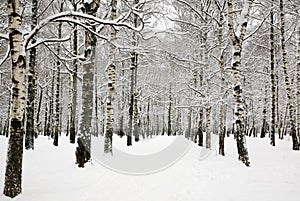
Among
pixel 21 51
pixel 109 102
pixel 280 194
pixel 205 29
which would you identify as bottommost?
pixel 280 194

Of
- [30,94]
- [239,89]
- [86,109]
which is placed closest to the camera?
[86,109]

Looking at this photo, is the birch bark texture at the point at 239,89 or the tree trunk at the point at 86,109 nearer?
the tree trunk at the point at 86,109

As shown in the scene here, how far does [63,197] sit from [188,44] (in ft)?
54.6

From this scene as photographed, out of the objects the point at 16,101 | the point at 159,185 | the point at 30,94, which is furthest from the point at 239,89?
the point at 30,94

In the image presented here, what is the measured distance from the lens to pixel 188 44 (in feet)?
66.7

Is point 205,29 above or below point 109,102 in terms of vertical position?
above

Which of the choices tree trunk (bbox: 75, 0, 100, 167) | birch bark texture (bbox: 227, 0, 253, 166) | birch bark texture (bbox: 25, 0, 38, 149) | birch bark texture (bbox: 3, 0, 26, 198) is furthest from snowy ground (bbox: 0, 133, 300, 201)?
birch bark texture (bbox: 25, 0, 38, 149)

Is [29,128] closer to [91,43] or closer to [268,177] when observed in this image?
[91,43]

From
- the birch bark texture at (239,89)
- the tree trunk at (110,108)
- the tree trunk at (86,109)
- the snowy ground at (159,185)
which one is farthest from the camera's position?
the tree trunk at (110,108)

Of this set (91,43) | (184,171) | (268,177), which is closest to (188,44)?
(91,43)

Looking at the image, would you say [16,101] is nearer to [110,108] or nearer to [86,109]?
[86,109]

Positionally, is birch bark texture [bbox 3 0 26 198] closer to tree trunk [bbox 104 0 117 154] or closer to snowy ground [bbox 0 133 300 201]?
snowy ground [bbox 0 133 300 201]

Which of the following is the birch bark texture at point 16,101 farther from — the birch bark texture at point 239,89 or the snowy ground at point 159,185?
the birch bark texture at point 239,89

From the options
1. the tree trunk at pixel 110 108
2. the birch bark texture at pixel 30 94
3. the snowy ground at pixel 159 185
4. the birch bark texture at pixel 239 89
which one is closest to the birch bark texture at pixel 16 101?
the snowy ground at pixel 159 185
